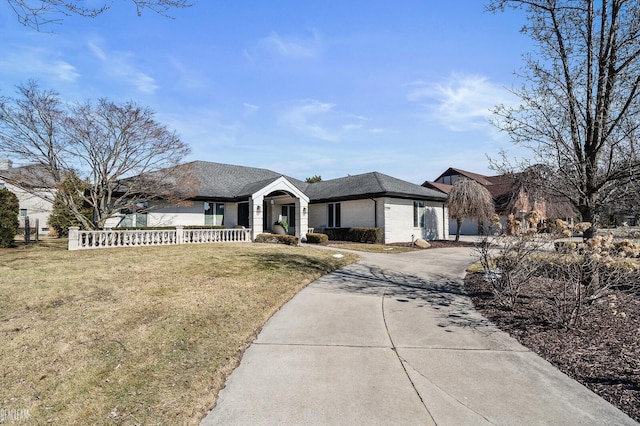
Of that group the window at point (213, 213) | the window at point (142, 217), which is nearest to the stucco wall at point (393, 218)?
the window at point (213, 213)

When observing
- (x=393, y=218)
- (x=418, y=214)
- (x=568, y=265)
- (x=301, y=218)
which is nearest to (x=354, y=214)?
(x=393, y=218)

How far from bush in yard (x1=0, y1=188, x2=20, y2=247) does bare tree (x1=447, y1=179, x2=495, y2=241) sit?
23767mm

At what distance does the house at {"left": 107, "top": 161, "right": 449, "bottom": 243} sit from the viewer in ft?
62.4

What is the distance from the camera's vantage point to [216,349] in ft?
13.8

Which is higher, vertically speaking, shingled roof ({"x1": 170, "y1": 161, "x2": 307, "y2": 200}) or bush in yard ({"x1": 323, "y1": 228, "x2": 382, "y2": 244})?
shingled roof ({"x1": 170, "y1": 161, "x2": 307, "y2": 200})

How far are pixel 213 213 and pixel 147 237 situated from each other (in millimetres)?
6712

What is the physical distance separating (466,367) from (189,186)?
17481 mm

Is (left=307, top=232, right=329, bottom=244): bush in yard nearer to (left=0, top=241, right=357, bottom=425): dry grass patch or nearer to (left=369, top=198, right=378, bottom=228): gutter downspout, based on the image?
(left=369, top=198, right=378, bottom=228): gutter downspout

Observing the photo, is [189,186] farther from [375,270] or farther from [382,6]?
[382,6]

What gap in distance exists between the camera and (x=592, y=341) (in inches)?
172

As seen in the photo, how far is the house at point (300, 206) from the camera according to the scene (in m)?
19.0

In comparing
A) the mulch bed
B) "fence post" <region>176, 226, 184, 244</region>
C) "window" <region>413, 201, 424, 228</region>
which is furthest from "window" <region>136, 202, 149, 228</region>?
the mulch bed

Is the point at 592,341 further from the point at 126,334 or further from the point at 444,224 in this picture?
the point at 444,224

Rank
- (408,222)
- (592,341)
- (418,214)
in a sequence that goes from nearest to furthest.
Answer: (592,341), (408,222), (418,214)
